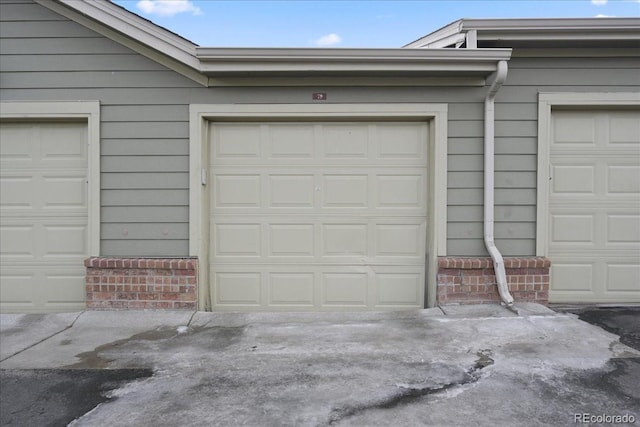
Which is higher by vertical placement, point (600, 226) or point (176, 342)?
point (600, 226)

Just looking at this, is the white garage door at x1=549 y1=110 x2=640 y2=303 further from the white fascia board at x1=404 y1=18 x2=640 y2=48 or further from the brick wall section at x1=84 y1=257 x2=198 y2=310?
the brick wall section at x1=84 y1=257 x2=198 y2=310

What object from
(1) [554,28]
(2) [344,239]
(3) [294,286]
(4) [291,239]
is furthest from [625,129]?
(3) [294,286]

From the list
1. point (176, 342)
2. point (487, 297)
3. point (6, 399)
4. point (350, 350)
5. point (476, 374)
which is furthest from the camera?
point (487, 297)

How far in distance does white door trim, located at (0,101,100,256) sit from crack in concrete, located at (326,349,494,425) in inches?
138

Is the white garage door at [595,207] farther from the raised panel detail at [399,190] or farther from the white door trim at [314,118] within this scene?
the raised panel detail at [399,190]

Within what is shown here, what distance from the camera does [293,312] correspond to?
521 cm

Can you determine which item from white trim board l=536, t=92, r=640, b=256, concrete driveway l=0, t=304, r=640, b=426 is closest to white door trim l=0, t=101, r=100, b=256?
concrete driveway l=0, t=304, r=640, b=426

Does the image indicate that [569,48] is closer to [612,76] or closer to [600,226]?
A: [612,76]

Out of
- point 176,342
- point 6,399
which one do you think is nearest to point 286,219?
point 176,342

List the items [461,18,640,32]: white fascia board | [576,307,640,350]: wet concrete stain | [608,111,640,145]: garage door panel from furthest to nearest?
[608,111,640,145]: garage door panel → [461,18,640,32]: white fascia board → [576,307,640,350]: wet concrete stain

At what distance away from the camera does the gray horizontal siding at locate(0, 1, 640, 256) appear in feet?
16.6

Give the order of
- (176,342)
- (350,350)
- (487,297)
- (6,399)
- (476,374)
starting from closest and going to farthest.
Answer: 1. (6,399)
2. (476,374)
3. (350,350)
4. (176,342)
5. (487,297)

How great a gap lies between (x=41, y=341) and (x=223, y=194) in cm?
226

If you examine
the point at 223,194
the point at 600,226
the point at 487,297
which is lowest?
the point at 487,297
